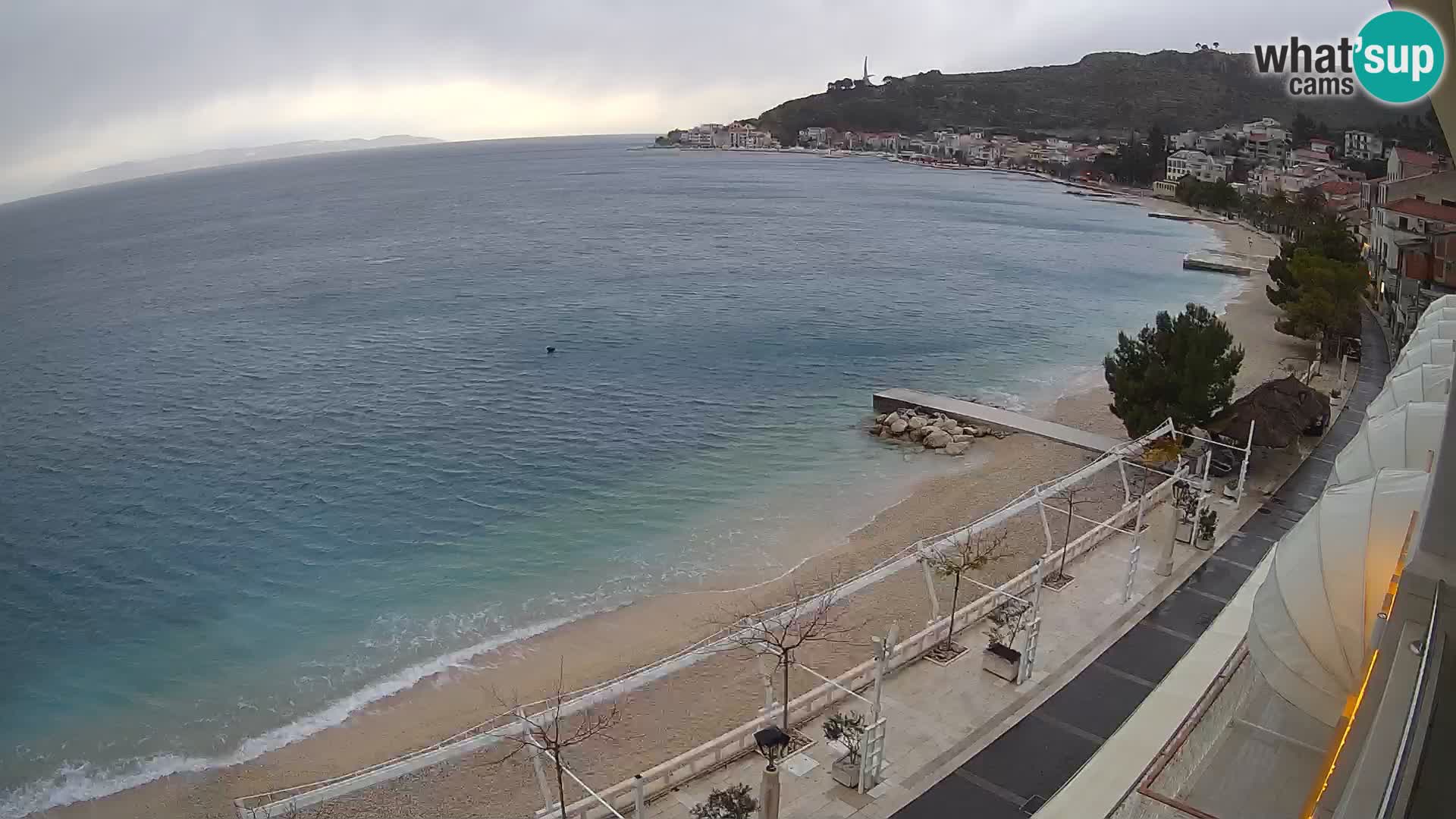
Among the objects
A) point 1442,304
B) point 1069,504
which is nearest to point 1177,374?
point 1442,304

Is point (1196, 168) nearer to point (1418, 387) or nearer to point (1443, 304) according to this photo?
point (1443, 304)

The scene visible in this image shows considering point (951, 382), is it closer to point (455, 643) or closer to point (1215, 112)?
point (455, 643)

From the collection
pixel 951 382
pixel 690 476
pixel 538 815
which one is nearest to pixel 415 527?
pixel 690 476

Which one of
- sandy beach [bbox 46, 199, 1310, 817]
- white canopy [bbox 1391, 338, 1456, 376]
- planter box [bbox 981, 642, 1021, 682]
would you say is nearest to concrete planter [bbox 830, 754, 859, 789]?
planter box [bbox 981, 642, 1021, 682]

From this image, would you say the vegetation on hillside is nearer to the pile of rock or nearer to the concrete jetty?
the concrete jetty

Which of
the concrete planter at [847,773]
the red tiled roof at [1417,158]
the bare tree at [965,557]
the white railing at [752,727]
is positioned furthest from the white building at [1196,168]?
the concrete planter at [847,773]

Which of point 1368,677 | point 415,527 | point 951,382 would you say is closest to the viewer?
point 1368,677
